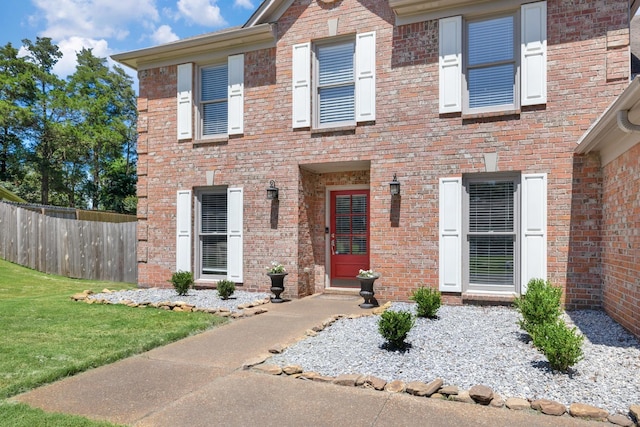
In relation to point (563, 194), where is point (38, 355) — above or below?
below

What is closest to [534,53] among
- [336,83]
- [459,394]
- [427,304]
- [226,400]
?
[336,83]

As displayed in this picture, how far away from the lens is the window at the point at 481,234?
7.29 meters

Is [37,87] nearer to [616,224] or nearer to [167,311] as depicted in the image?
[167,311]

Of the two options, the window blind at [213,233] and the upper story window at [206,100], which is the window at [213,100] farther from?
the window blind at [213,233]

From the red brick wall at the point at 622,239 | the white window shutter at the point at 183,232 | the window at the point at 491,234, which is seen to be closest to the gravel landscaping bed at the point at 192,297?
the white window shutter at the point at 183,232

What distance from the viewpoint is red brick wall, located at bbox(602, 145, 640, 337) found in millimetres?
5082

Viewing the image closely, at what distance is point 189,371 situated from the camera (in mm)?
4273

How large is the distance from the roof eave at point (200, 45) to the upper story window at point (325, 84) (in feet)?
2.63

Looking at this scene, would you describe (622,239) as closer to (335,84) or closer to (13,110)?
(335,84)

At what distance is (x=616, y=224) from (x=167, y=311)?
6988 mm

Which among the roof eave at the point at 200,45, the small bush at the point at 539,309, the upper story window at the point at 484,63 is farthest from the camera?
the roof eave at the point at 200,45

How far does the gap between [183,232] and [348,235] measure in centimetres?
364

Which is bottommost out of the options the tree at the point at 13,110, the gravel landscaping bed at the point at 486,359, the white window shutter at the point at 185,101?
the gravel landscaping bed at the point at 486,359

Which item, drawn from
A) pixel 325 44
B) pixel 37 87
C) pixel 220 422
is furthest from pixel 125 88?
pixel 220 422
